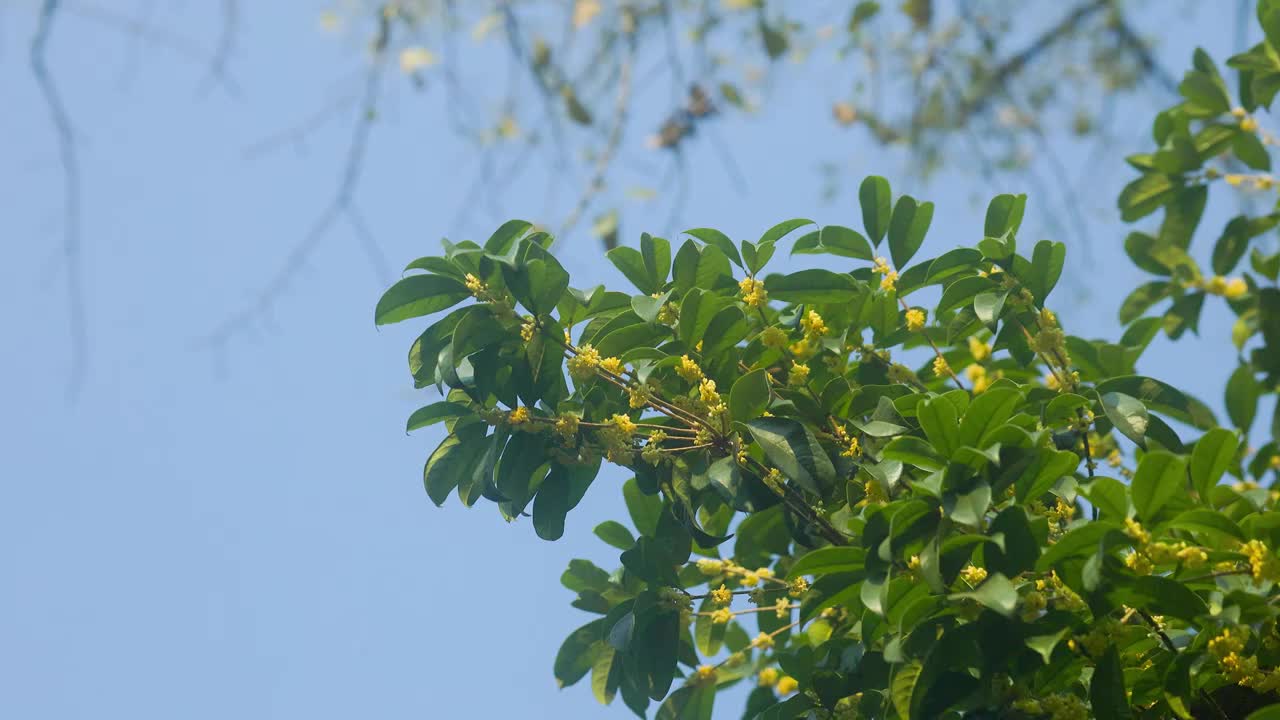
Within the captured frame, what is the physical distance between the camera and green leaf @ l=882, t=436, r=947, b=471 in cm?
76

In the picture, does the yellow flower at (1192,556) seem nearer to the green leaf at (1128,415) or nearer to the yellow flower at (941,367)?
the green leaf at (1128,415)

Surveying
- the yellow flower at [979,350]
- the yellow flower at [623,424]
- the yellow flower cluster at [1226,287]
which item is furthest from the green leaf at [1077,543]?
the yellow flower cluster at [1226,287]

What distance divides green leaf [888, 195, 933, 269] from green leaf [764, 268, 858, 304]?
0.09 m

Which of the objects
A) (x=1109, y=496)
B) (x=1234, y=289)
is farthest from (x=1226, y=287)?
(x=1109, y=496)

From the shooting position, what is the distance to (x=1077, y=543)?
0.70m

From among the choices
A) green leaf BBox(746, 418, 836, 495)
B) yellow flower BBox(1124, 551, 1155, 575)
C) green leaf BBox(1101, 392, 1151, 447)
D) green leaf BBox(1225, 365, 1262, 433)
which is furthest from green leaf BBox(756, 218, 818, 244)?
green leaf BBox(1225, 365, 1262, 433)

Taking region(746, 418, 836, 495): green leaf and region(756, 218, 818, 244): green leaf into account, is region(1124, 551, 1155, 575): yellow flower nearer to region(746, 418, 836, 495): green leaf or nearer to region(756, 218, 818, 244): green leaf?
region(746, 418, 836, 495): green leaf

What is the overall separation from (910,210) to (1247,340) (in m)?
0.73

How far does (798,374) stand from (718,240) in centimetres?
17

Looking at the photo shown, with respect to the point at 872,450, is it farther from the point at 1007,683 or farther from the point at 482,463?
the point at 482,463

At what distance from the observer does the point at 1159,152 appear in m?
1.33

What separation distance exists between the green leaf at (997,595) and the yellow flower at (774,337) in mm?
300

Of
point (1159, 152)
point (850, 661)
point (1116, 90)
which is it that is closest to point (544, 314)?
point (850, 661)

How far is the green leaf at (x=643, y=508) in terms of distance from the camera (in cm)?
101
